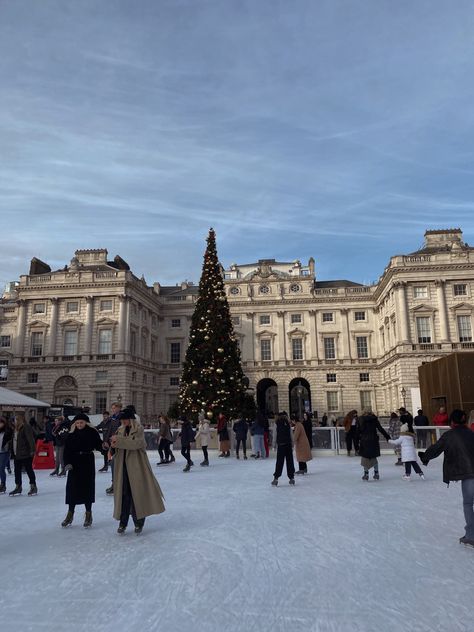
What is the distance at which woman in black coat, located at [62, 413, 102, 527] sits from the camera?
24.3 ft

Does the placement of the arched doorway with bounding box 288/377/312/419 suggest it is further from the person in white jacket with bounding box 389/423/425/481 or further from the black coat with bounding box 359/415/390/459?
the black coat with bounding box 359/415/390/459

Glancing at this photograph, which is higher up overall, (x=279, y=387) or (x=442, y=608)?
(x=279, y=387)

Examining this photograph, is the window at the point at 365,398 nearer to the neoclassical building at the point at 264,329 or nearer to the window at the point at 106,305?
the neoclassical building at the point at 264,329

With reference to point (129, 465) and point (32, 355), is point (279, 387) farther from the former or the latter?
point (129, 465)

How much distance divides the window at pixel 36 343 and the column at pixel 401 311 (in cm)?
3356

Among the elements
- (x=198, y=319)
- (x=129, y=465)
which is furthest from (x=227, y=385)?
(x=129, y=465)

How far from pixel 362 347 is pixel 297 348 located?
6.87 m

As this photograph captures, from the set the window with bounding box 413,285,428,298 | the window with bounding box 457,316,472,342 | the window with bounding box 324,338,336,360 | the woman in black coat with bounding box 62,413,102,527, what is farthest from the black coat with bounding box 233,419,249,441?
the window with bounding box 324,338,336,360

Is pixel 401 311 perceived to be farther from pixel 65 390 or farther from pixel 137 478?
pixel 137 478

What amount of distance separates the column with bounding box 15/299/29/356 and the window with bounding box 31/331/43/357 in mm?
900

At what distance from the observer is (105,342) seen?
45.8m

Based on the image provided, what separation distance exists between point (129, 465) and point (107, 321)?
4034 cm

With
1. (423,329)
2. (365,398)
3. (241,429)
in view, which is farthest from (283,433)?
(365,398)

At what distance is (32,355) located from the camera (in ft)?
153
